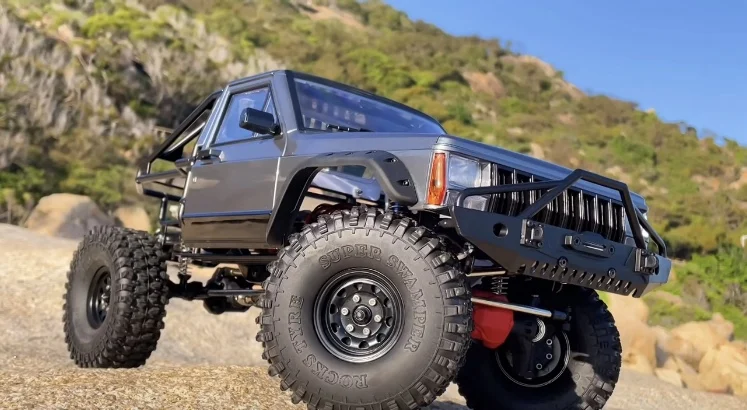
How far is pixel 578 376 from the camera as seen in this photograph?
15.8 ft

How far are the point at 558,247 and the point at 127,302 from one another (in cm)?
328

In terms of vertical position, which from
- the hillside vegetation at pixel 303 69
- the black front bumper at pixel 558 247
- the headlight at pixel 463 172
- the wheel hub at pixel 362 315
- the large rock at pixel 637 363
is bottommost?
the large rock at pixel 637 363

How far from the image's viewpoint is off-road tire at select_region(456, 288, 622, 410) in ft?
15.7

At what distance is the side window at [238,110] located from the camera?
546 cm

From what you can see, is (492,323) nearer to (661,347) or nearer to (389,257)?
(389,257)

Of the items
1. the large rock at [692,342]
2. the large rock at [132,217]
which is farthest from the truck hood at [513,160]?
the large rock at [132,217]

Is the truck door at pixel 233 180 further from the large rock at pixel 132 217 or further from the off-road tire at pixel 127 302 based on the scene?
the large rock at pixel 132 217

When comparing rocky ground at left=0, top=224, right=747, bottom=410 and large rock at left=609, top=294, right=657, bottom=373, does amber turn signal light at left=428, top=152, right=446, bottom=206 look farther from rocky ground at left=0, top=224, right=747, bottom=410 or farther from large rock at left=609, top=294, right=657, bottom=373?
large rock at left=609, top=294, right=657, bottom=373

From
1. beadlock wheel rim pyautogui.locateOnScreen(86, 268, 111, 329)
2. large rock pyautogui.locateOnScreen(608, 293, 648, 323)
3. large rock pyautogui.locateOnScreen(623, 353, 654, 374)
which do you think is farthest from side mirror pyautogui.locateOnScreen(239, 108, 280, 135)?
large rock pyautogui.locateOnScreen(608, 293, 648, 323)

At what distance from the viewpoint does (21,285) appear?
11.5 metres

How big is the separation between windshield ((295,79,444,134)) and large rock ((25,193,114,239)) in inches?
542

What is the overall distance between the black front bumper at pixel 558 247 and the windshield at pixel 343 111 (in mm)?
1626

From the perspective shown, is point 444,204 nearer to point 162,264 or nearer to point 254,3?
point 162,264

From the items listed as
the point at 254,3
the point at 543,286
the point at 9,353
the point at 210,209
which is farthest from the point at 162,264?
the point at 254,3
